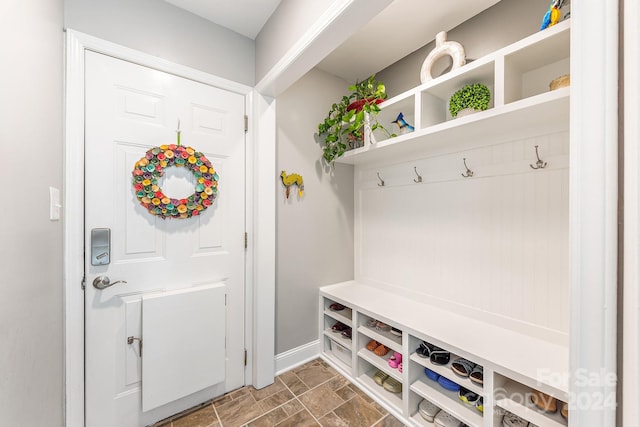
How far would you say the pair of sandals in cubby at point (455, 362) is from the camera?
4.20 feet

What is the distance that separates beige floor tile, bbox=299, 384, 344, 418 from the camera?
5.21ft

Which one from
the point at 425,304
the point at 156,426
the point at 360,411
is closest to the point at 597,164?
the point at 425,304

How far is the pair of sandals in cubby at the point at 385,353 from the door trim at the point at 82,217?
714 millimetres

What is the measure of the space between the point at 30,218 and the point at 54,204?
0.31m

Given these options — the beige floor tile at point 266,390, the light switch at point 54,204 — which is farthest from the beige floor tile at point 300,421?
the light switch at point 54,204

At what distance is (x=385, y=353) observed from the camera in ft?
5.83

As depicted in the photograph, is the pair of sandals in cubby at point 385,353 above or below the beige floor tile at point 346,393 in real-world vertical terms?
above

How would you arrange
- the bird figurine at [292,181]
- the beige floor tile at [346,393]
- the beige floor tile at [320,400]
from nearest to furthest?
the beige floor tile at [320,400] < the beige floor tile at [346,393] < the bird figurine at [292,181]

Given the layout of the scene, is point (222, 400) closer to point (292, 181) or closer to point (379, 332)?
point (379, 332)

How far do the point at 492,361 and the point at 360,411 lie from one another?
0.87 metres

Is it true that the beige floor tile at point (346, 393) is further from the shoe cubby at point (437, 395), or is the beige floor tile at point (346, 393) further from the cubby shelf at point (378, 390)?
the shoe cubby at point (437, 395)

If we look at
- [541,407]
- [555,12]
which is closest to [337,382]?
[541,407]

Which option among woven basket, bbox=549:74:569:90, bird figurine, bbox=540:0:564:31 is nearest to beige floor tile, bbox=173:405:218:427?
woven basket, bbox=549:74:569:90

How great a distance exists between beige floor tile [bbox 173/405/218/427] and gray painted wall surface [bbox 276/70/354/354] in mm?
555
